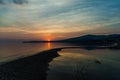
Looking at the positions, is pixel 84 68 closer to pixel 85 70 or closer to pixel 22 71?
pixel 85 70

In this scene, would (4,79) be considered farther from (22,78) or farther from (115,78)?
(115,78)

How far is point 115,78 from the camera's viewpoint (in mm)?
23891

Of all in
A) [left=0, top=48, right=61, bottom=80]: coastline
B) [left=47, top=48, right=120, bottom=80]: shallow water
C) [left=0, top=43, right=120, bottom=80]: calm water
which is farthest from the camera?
[left=0, top=43, right=120, bottom=80]: calm water

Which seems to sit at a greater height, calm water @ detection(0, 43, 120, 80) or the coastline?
the coastline

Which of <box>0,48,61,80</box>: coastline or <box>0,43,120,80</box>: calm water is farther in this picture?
<box>0,43,120,80</box>: calm water

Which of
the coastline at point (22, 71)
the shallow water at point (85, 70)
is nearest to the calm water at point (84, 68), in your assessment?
the shallow water at point (85, 70)

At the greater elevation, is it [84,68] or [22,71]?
[22,71]

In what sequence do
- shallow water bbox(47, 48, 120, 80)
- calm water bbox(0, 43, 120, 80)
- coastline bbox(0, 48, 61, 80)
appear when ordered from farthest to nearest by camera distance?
calm water bbox(0, 43, 120, 80) < shallow water bbox(47, 48, 120, 80) < coastline bbox(0, 48, 61, 80)

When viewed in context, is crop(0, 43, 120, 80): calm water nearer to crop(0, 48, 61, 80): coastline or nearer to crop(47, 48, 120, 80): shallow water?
crop(47, 48, 120, 80): shallow water

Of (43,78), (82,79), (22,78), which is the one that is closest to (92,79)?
(82,79)

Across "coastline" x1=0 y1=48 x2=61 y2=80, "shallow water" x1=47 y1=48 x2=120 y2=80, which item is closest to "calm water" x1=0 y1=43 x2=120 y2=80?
"shallow water" x1=47 y1=48 x2=120 y2=80

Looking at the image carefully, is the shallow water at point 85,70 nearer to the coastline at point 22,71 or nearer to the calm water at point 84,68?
the calm water at point 84,68

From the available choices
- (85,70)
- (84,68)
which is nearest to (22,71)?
(85,70)

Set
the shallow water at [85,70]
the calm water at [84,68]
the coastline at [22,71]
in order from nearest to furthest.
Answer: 1. the coastline at [22,71]
2. the shallow water at [85,70]
3. the calm water at [84,68]
